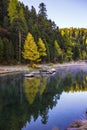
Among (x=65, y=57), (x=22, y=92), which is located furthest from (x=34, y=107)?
(x=65, y=57)

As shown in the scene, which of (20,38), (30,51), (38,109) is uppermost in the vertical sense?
(20,38)

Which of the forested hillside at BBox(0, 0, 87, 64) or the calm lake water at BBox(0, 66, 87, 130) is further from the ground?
the forested hillside at BBox(0, 0, 87, 64)

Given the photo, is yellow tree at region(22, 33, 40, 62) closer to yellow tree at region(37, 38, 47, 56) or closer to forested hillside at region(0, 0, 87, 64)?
forested hillside at region(0, 0, 87, 64)

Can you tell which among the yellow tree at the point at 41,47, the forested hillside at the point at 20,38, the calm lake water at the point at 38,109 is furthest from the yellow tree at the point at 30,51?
the calm lake water at the point at 38,109

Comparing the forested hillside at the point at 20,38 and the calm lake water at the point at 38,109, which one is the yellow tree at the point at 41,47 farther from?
the calm lake water at the point at 38,109

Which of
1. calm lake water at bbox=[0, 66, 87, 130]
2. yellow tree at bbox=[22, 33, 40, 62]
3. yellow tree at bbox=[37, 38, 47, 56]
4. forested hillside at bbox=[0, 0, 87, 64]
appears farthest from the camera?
yellow tree at bbox=[37, 38, 47, 56]

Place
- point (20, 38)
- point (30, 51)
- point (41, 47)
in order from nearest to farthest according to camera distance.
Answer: point (20, 38)
point (30, 51)
point (41, 47)

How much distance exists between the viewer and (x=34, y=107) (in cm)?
2930

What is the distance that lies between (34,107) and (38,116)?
12.2ft

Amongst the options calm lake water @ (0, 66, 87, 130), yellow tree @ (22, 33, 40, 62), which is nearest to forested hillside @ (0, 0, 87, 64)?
yellow tree @ (22, 33, 40, 62)

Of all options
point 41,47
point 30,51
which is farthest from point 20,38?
point 41,47

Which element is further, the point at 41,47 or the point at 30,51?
the point at 41,47

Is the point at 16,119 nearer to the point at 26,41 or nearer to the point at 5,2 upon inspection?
the point at 26,41

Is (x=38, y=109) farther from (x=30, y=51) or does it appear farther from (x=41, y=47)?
(x=41, y=47)
